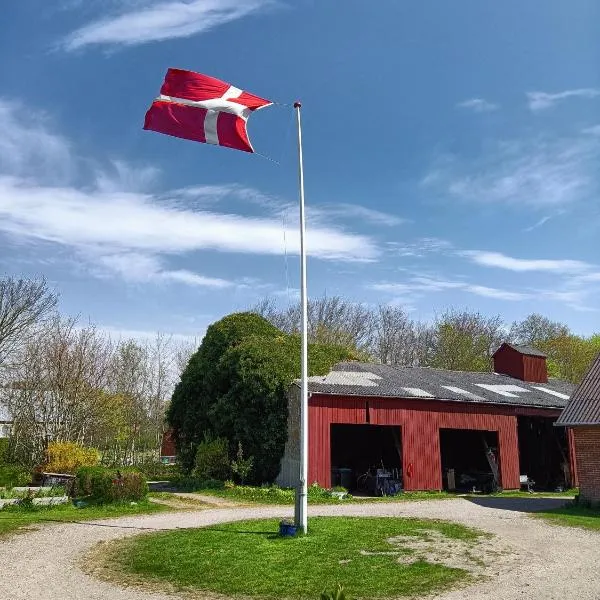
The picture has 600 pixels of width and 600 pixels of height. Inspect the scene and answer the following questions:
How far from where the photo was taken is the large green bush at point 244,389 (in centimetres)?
2541

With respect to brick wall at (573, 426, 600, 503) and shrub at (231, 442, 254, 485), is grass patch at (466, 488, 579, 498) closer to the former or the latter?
brick wall at (573, 426, 600, 503)

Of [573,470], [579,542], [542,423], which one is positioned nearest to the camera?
[579,542]

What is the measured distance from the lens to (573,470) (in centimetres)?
2923

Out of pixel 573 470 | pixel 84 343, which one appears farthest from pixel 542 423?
pixel 84 343

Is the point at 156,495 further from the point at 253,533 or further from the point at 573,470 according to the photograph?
the point at 573,470

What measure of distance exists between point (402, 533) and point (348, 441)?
16025mm

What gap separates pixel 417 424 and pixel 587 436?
758cm

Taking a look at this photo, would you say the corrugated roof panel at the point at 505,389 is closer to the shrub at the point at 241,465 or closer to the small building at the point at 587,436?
the small building at the point at 587,436

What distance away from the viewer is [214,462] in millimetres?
25703

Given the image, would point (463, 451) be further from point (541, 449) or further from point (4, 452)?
point (4, 452)

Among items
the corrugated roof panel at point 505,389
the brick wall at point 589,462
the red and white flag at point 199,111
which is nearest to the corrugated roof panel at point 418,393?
the corrugated roof panel at point 505,389

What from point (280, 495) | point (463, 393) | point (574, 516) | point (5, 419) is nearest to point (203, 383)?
point (280, 495)

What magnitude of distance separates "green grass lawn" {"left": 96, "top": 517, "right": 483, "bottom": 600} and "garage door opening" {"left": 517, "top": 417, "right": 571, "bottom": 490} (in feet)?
62.4

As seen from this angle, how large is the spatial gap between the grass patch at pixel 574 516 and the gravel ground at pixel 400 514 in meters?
0.59
